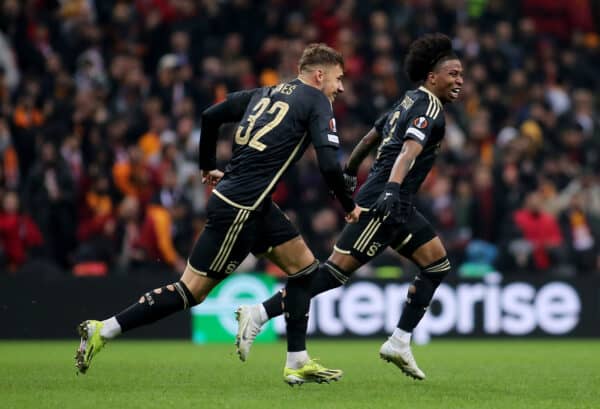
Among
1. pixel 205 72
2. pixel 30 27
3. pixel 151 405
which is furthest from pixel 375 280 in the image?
pixel 151 405

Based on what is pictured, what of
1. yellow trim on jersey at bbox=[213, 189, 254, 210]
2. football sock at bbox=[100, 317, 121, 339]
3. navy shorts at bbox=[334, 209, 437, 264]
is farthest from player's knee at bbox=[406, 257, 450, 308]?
football sock at bbox=[100, 317, 121, 339]

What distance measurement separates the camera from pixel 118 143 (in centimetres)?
1634

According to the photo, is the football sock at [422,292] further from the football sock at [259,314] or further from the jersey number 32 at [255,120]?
the jersey number 32 at [255,120]

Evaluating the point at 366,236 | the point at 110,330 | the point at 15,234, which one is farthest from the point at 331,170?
the point at 15,234

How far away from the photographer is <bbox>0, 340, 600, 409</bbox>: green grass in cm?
762

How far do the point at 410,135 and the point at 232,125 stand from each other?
862cm

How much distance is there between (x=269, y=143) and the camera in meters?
8.39

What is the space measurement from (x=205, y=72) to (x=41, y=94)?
247cm

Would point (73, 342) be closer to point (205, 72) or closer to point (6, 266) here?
point (6, 266)

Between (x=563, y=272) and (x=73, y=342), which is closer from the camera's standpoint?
(x=73, y=342)

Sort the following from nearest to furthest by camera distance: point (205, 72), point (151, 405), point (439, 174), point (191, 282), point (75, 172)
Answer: point (151, 405)
point (191, 282)
point (75, 172)
point (439, 174)
point (205, 72)

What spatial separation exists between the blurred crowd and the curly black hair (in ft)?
20.1

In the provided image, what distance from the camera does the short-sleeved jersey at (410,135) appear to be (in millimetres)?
8953

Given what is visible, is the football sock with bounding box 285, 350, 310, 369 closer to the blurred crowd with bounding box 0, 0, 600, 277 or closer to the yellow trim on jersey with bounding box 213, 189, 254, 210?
the yellow trim on jersey with bounding box 213, 189, 254, 210
